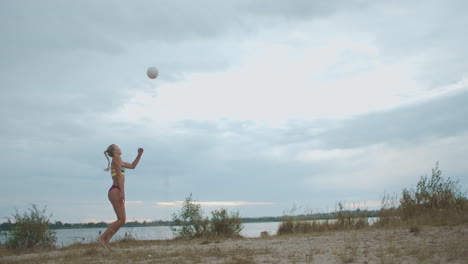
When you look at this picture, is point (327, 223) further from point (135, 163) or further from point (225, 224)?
point (135, 163)

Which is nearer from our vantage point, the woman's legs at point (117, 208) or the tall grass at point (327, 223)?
the woman's legs at point (117, 208)

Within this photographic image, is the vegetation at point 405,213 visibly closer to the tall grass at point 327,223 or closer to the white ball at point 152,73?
the tall grass at point 327,223

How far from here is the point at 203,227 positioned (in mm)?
14469

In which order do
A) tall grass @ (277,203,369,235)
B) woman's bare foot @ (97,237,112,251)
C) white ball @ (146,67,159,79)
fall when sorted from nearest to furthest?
woman's bare foot @ (97,237,112,251) < white ball @ (146,67,159,79) < tall grass @ (277,203,369,235)

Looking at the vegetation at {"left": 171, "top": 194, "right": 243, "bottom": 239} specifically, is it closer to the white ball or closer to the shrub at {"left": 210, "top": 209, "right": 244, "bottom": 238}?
the shrub at {"left": 210, "top": 209, "right": 244, "bottom": 238}

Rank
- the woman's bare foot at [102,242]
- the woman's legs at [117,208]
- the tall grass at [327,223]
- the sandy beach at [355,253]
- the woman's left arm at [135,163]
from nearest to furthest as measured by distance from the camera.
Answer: the sandy beach at [355,253], the woman's legs at [117,208], the woman's bare foot at [102,242], the woman's left arm at [135,163], the tall grass at [327,223]

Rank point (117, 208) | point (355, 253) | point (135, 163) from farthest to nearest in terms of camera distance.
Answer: point (135, 163) < point (117, 208) < point (355, 253)

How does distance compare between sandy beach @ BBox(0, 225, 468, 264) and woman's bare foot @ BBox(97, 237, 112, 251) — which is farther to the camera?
woman's bare foot @ BBox(97, 237, 112, 251)

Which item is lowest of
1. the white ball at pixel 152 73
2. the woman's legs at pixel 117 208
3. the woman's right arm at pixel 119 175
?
the woman's legs at pixel 117 208

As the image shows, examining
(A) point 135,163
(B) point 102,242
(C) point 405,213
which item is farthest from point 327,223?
(B) point 102,242

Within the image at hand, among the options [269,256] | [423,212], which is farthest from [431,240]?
[423,212]

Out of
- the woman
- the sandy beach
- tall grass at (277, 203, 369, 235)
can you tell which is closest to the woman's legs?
the woman

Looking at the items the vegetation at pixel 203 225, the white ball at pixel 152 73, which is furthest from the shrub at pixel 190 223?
the white ball at pixel 152 73

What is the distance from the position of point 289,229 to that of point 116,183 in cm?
740
